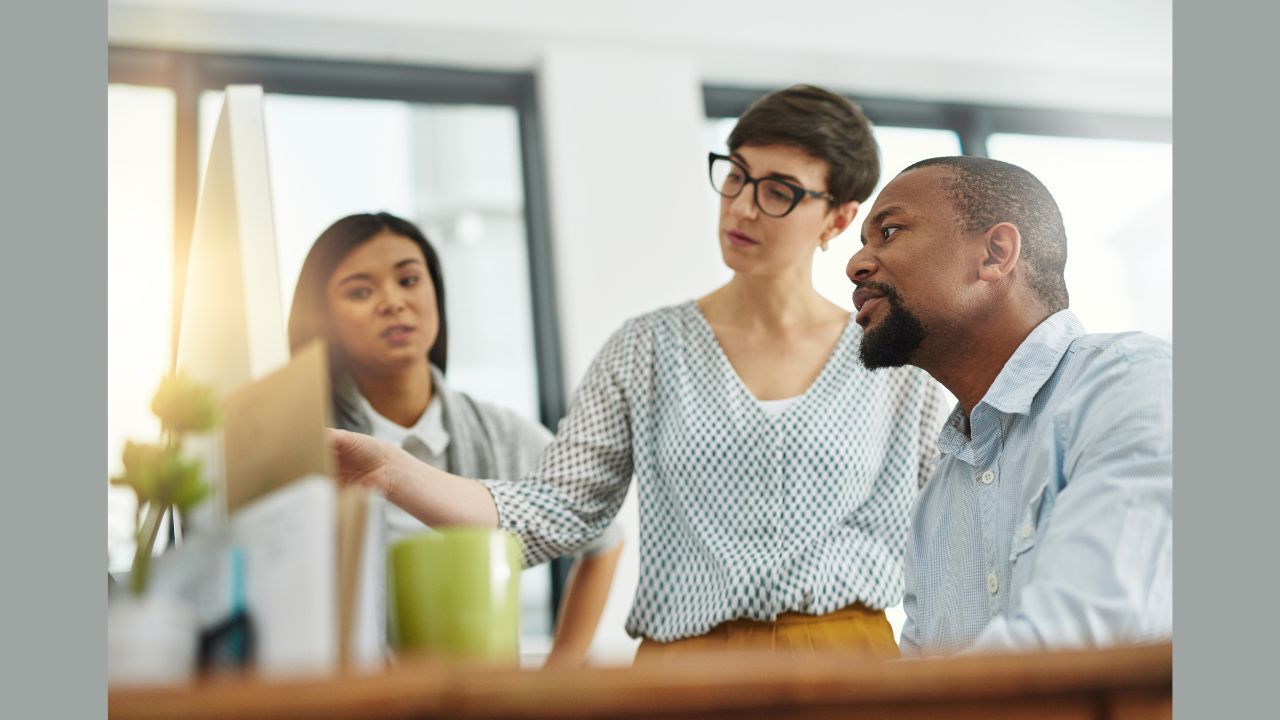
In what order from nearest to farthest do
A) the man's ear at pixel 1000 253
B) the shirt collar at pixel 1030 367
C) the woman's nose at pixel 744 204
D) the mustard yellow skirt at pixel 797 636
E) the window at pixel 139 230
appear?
the shirt collar at pixel 1030 367
the man's ear at pixel 1000 253
the mustard yellow skirt at pixel 797 636
the woman's nose at pixel 744 204
the window at pixel 139 230

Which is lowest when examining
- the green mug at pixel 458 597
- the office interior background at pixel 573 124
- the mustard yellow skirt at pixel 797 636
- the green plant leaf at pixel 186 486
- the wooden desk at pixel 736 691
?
the mustard yellow skirt at pixel 797 636

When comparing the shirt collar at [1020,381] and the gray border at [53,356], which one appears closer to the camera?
the gray border at [53,356]

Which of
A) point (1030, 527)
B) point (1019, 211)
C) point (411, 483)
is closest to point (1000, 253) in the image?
point (1019, 211)

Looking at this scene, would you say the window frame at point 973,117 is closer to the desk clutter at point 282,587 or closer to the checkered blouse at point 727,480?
the checkered blouse at point 727,480

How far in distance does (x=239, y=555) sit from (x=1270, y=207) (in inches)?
30.9

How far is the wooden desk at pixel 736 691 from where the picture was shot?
0.46 metres

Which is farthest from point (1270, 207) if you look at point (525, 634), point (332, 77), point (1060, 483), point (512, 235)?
point (332, 77)

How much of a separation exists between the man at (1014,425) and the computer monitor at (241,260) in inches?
20.3

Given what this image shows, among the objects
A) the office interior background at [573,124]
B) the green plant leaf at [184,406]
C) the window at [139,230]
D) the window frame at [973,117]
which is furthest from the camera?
the window frame at [973,117]

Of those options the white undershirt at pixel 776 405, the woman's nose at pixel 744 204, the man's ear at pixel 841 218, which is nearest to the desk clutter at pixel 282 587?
the white undershirt at pixel 776 405

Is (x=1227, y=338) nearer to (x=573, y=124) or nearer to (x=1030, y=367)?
(x=1030, y=367)

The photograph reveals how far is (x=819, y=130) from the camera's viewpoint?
5.65 feet

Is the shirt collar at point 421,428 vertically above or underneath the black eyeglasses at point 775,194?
underneath

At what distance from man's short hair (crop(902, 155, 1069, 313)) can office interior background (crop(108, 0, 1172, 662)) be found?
141 centimetres
